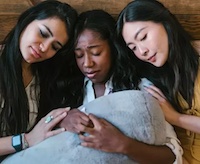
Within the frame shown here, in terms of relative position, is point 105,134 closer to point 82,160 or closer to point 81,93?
point 82,160

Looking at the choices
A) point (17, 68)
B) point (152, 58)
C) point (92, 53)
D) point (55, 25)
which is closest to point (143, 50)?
point (152, 58)

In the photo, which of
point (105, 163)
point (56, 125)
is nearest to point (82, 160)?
point (105, 163)

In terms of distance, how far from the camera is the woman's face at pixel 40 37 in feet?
3.55

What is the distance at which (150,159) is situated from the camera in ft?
3.21

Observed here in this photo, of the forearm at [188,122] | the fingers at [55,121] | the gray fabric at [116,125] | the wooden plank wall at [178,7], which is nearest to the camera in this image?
the gray fabric at [116,125]

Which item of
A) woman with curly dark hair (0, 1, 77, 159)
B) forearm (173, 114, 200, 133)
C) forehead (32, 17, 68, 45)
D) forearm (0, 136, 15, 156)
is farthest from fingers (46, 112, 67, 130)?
forearm (173, 114, 200, 133)

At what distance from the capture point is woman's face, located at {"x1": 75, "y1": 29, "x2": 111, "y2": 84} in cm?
114

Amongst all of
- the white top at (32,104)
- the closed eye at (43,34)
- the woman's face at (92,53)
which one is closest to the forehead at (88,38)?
the woman's face at (92,53)

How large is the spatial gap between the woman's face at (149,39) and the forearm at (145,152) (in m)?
0.27

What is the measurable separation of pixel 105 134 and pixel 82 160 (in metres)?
0.09

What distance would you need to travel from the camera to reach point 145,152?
0.95m

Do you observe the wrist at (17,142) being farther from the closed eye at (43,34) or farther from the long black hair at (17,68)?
the closed eye at (43,34)

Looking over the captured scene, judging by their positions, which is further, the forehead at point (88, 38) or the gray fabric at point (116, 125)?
the forehead at point (88, 38)

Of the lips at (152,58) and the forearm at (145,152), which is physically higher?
the lips at (152,58)
